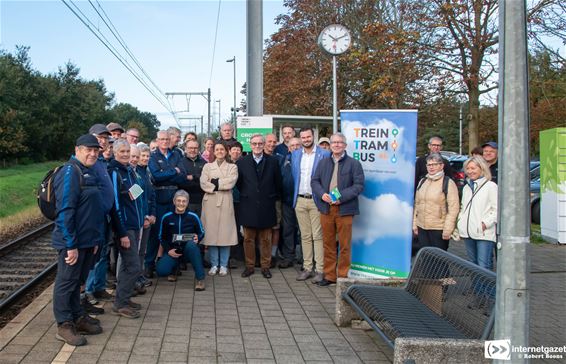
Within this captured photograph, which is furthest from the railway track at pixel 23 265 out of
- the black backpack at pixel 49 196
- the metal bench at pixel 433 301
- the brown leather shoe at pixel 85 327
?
the metal bench at pixel 433 301

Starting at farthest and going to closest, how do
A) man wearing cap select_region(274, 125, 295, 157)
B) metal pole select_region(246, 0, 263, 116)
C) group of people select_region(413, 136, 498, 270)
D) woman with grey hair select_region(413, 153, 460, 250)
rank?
metal pole select_region(246, 0, 263, 116) < man wearing cap select_region(274, 125, 295, 157) < woman with grey hair select_region(413, 153, 460, 250) < group of people select_region(413, 136, 498, 270)

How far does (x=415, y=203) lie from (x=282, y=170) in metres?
2.27

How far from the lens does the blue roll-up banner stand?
6945mm

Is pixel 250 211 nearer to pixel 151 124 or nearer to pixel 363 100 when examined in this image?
pixel 363 100

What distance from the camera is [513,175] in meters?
3.52

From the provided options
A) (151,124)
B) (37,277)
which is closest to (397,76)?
(37,277)

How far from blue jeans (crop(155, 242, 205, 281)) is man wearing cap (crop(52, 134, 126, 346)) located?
205 cm

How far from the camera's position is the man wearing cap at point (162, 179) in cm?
767

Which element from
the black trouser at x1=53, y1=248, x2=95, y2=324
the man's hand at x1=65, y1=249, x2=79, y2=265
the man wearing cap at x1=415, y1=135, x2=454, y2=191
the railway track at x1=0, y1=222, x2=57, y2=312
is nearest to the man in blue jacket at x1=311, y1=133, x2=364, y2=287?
the man wearing cap at x1=415, y1=135, x2=454, y2=191

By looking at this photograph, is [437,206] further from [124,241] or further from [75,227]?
[75,227]

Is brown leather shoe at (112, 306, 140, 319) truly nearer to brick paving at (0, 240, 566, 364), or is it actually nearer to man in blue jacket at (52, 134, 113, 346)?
brick paving at (0, 240, 566, 364)

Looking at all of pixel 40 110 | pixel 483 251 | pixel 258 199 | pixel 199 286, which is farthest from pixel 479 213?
pixel 40 110

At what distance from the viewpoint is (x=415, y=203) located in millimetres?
7035

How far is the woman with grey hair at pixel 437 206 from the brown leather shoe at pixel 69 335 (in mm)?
4069
